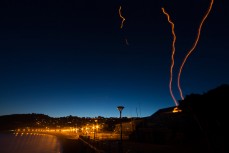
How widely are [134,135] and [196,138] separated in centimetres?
1564

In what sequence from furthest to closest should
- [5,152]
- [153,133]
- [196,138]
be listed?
[5,152] < [153,133] < [196,138]

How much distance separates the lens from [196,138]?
29922mm

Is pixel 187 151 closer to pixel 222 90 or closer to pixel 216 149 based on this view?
pixel 216 149

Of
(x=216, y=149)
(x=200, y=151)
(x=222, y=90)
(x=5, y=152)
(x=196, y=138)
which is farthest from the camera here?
(x=5, y=152)

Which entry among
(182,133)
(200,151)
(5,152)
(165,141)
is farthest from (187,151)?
(5,152)

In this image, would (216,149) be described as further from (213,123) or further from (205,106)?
(205,106)

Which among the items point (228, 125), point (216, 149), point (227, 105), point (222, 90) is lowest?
point (216, 149)

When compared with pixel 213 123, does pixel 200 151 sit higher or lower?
lower

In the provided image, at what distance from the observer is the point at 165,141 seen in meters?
34.4

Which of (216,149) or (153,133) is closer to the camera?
(216,149)

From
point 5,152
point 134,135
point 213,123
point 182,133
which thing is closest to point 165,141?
point 182,133

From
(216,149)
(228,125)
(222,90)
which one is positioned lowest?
(216,149)

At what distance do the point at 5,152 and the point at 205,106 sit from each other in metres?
86.3

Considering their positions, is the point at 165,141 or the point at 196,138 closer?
the point at 196,138
